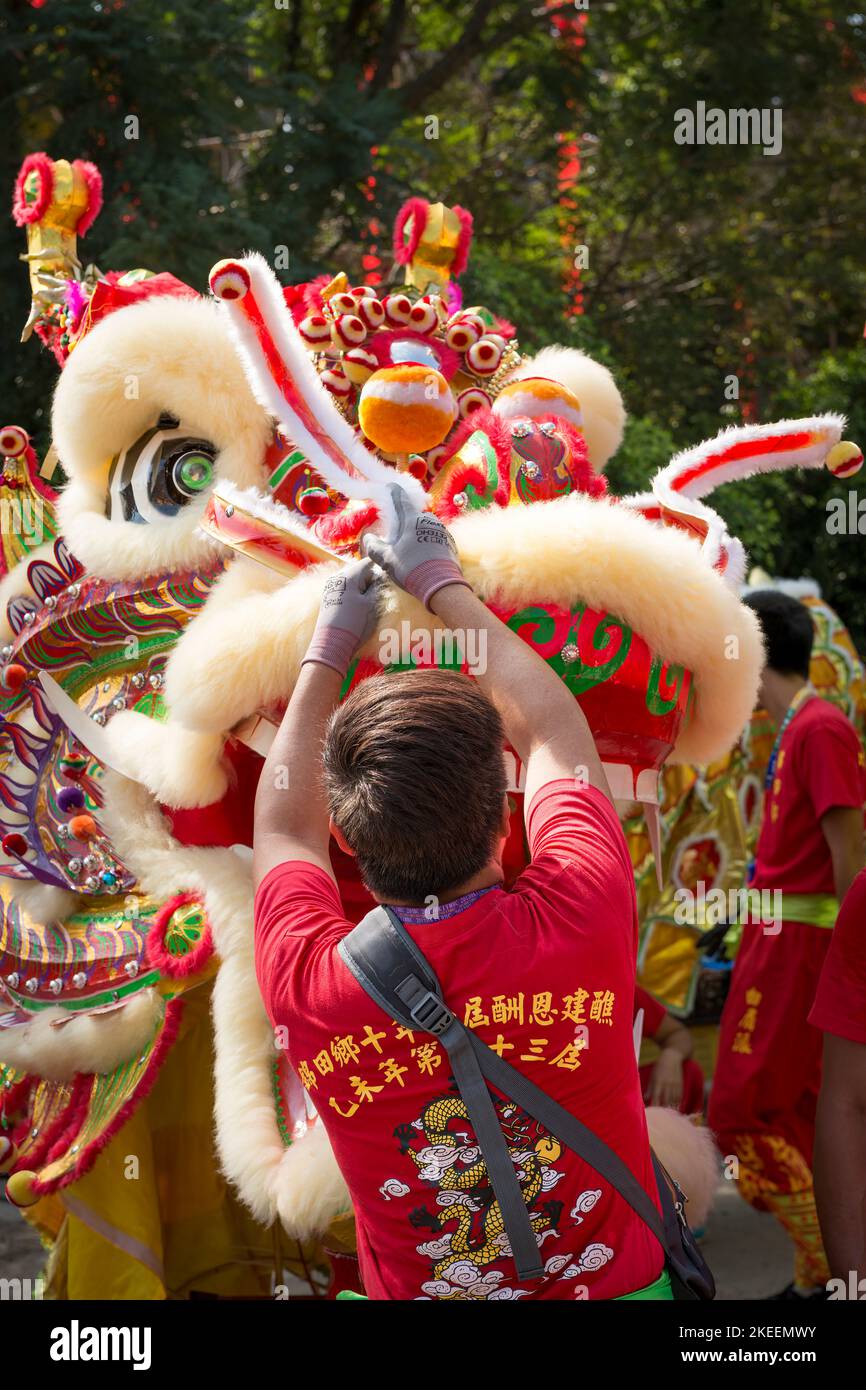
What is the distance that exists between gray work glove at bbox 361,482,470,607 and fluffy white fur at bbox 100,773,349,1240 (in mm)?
741

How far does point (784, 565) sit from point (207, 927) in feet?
27.4

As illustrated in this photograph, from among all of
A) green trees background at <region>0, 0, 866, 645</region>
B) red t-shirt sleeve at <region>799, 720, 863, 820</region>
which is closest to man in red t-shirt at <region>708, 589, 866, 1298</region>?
red t-shirt sleeve at <region>799, 720, 863, 820</region>

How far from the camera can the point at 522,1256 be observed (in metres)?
1.66

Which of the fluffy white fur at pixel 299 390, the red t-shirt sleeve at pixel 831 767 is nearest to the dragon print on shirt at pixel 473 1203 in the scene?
the fluffy white fur at pixel 299 390

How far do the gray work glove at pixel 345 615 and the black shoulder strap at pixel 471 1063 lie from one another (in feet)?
1.46

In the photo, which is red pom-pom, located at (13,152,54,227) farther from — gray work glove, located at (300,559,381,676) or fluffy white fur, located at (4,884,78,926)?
gray work glove, located at (300,559,381,676)

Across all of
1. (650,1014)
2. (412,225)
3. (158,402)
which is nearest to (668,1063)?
(650,1014)

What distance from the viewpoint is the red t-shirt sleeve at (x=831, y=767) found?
3.66m

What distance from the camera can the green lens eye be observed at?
108 inches

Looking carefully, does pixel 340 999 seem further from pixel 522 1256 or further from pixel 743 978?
pixel 743 978

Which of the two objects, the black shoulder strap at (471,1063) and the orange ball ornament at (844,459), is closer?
the black shoulder strap at (471,1063)

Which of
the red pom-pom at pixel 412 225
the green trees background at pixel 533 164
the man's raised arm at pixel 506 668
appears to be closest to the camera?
the man's raised arm at pixel 506 668

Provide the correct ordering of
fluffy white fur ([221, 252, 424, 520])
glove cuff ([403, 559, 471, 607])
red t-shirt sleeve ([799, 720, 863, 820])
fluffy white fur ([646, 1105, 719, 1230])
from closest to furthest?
glove cuff ([403, 559, 471, 607]), fluffy white fur ([221, 252, 424, 520]), fluffy white fur ([646, 1105, 719, 1230]), red t-shirt sleeve ([799, 720, 863, 820])

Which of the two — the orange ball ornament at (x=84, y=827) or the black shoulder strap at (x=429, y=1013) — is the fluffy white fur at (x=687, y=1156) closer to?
the black shoulder strap at (x=429, y=1013)
